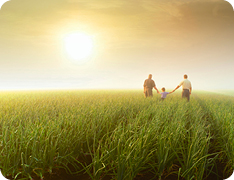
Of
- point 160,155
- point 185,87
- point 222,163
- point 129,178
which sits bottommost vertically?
point 222,163

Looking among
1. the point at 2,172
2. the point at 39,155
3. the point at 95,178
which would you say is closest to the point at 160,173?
the point at 95,178

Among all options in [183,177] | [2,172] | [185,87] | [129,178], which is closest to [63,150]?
[2,172]

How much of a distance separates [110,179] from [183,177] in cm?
103

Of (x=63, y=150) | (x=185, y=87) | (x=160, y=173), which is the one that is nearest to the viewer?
(x=160, y=173)

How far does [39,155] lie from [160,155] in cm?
170

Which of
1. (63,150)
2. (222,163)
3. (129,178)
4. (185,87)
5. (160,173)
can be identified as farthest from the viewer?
(185,87)

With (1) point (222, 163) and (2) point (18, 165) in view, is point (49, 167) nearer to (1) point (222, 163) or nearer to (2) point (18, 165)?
(2) point (18, 165)

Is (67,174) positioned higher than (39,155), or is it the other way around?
(39,155)

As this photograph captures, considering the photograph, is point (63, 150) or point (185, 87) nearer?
point (63, 150)

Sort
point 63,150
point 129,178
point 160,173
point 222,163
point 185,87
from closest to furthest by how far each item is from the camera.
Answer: point 129,178
point 160,173
point 63,150
point 222,163
point 185,87

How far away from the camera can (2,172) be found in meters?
2.25

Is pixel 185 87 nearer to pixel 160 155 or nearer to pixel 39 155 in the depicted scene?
pixel 160 155

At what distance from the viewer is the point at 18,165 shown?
2.35m

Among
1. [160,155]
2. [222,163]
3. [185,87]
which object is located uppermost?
[185,87]
